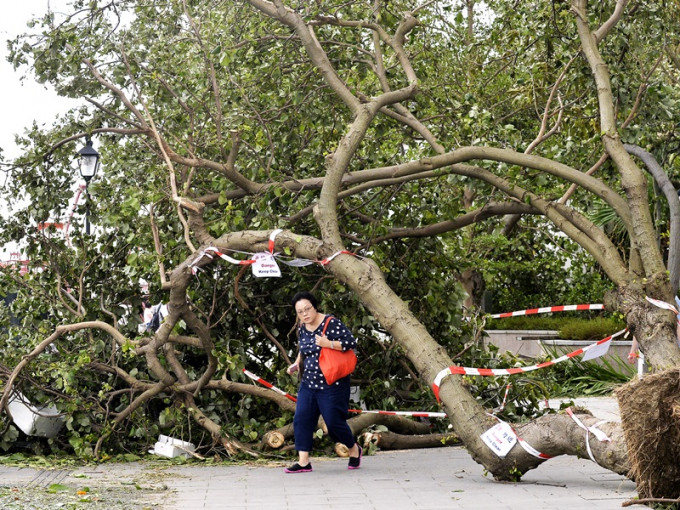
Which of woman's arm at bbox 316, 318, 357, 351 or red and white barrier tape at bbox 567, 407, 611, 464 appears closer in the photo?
red and white barrier tape at bbox 567, 407, 611, 464

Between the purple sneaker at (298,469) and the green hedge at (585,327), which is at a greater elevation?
the green hedge at (585,327)

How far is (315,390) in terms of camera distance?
8.17 metres

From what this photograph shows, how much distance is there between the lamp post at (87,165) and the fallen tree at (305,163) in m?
0.33

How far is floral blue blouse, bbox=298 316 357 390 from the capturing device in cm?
812

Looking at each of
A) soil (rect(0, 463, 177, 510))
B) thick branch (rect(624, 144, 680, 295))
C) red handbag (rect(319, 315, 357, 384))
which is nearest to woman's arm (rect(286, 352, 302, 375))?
red handbag (rect(319, 315, 357, 384))

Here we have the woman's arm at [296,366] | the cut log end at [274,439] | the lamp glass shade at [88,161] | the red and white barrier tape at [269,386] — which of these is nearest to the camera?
the woman's arm at [296,366]

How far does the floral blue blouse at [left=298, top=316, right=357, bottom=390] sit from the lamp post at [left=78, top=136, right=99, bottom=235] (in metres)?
3.18

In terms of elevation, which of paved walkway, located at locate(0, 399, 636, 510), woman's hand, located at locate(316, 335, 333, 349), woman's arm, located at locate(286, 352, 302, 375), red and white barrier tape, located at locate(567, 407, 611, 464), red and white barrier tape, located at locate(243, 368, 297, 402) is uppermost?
woman's hand, located at locate(316, 335, 333, 349)

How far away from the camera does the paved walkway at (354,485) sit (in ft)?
22.0

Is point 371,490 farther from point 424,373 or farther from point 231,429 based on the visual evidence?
point 231,429

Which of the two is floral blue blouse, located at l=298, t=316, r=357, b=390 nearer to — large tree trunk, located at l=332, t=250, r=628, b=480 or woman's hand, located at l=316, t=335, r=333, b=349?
woman's hand, located at l=316, t=335, r=333, b=349

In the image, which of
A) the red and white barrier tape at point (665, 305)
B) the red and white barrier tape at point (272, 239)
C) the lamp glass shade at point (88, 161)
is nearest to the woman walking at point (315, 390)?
the red and white barrier tape at point (272, 239)

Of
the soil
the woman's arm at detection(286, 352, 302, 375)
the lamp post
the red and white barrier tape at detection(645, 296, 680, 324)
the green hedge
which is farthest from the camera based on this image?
the green hedge

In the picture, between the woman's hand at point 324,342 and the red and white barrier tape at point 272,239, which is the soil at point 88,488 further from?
the red and white barrier tape at point 272,239
